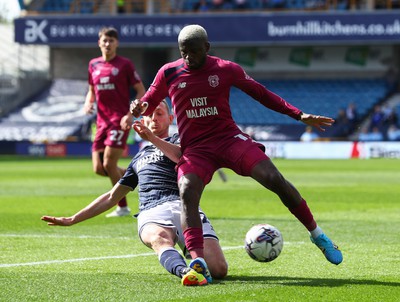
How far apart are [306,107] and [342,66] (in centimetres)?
486

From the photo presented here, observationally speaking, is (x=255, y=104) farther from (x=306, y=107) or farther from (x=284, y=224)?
(x=284, y=224)

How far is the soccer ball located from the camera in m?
7.71

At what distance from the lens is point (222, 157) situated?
7.55 m

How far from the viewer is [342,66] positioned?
47906 mm

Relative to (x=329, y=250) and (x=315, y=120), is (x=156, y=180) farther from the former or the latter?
(x=329, y=250)

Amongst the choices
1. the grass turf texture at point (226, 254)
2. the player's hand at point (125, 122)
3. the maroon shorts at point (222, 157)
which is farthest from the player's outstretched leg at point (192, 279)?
the player's hand at point (125, 122)

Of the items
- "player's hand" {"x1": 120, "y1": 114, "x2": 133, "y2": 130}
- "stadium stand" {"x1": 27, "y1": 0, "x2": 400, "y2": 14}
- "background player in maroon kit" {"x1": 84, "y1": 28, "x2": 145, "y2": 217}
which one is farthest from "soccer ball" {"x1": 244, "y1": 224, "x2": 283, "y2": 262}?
"stadium stand" {"x1": 27, "y1": 0, "x2": 400, "y2": 14}

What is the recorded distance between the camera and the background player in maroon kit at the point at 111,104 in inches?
540

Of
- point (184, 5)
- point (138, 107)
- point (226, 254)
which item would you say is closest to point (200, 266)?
point (138, 107)

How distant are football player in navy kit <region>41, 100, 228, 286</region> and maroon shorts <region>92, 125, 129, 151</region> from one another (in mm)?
5327

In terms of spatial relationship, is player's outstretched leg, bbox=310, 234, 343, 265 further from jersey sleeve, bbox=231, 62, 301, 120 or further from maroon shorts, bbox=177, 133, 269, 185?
jersey sleeve, bbox=231, 62, 301, 120

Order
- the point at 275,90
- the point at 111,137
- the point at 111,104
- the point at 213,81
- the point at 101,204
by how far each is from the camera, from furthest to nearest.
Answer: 1. the point at 275,90
2. the point at 111,104
3. the point at 111,137
4. the point at 101,204
5. the point at 213,81

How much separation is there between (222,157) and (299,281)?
3.82ft

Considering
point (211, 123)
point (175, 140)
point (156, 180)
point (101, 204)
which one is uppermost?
point (211, 123)
